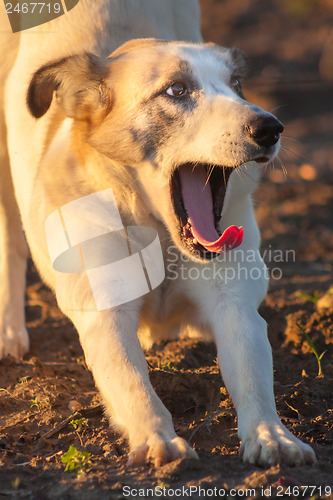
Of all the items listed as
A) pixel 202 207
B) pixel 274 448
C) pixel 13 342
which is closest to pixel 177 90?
pixel 202 207

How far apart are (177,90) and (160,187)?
0.45 meters

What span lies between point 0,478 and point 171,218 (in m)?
1.40

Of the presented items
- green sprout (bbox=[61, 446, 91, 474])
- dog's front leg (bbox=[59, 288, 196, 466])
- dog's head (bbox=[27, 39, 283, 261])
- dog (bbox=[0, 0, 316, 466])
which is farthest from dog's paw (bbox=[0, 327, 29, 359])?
green sprout (bbox=[61, 446, 91, 474])

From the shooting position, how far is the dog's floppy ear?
355 cm

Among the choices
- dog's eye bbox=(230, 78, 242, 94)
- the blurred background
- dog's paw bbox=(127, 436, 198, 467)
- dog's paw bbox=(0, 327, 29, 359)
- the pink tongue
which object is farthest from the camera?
the blurred background

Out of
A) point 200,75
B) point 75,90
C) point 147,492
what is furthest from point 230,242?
point 147,492

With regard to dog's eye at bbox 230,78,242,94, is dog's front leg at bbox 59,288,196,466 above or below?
below

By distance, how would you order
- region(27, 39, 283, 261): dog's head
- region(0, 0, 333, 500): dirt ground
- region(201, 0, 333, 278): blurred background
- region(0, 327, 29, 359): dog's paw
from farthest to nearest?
region(201, 0, 333, 278): blurred background → region(0, 327, 29, 359): dog's paw → region(27, 39, 283, 261): dog's head → region(0, 0, 333, 500): dirt ground

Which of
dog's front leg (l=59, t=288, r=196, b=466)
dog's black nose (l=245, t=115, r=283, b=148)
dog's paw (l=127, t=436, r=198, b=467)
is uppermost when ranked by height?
dog's black nose (l=245, t=115, r=283, b=148)

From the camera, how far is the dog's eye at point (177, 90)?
3418mm

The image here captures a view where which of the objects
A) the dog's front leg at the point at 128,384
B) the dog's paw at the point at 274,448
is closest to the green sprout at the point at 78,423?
the dog's front leg at the point at 128,384

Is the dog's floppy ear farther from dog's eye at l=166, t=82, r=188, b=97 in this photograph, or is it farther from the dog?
dog's eye at l=166, t=82, r=188, b=97

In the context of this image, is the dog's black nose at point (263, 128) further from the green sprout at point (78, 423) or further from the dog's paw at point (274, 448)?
the green sprout at point (78, 423)

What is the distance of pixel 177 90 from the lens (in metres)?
3.42
